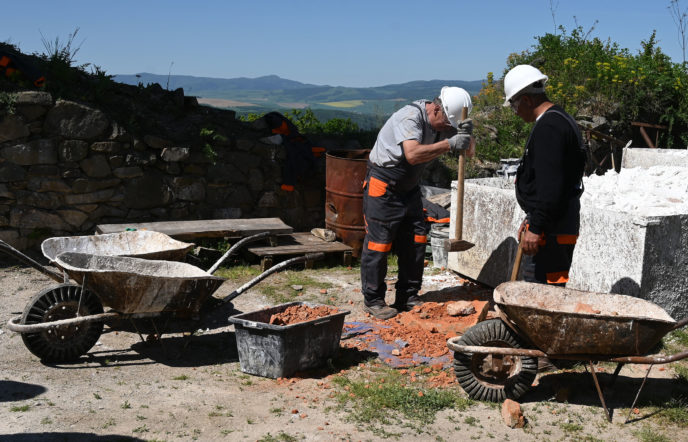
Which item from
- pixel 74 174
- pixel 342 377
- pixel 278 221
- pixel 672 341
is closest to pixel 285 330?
pixel 342 377

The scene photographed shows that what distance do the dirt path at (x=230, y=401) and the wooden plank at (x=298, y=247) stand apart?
216cm

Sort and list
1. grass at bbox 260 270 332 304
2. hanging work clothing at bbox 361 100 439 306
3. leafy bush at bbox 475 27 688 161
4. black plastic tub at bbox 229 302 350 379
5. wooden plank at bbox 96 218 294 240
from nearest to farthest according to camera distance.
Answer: black plastic tub at bbox 229 302 350 379, hanging work clothing at bbox 361 100 439 306, grass at bbox 260 270 332 304, wooden plank at bbox 96 218 294 240, leafy bush at bbox 475 27 688 161

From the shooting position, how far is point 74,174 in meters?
7.36

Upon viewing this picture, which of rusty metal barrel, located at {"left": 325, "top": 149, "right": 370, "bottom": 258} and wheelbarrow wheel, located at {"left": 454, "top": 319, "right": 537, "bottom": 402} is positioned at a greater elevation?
rusty metal barrel, located at {"left": 325, "top": 149, "right": 370, "bottom": 258}

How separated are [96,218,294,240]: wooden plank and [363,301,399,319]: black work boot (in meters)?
2.00

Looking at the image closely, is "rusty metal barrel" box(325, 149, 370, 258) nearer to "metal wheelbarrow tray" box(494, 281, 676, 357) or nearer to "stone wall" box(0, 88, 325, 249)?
"stone wall" box(0, 88, 325, 249)

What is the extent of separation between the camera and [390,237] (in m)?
5.69

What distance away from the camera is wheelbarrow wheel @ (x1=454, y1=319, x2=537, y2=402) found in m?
4.09

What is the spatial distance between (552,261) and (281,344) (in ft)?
6.37

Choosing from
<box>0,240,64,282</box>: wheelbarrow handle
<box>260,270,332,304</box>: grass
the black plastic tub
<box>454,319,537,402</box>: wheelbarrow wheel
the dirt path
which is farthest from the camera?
<box>260,270,332,304</box>: grass

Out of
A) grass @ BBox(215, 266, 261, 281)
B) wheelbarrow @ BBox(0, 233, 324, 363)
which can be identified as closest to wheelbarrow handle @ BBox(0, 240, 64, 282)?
wheelbarrow @ BBox(0, 233, 324, 363)

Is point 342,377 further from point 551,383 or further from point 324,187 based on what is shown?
point 324,187

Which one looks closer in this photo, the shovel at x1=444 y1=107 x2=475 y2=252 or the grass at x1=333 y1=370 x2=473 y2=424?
the grass at x1=333 y1=370 x2=473 y2=424

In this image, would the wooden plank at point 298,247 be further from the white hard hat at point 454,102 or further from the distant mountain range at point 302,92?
the distant mountain range at point 302,92
